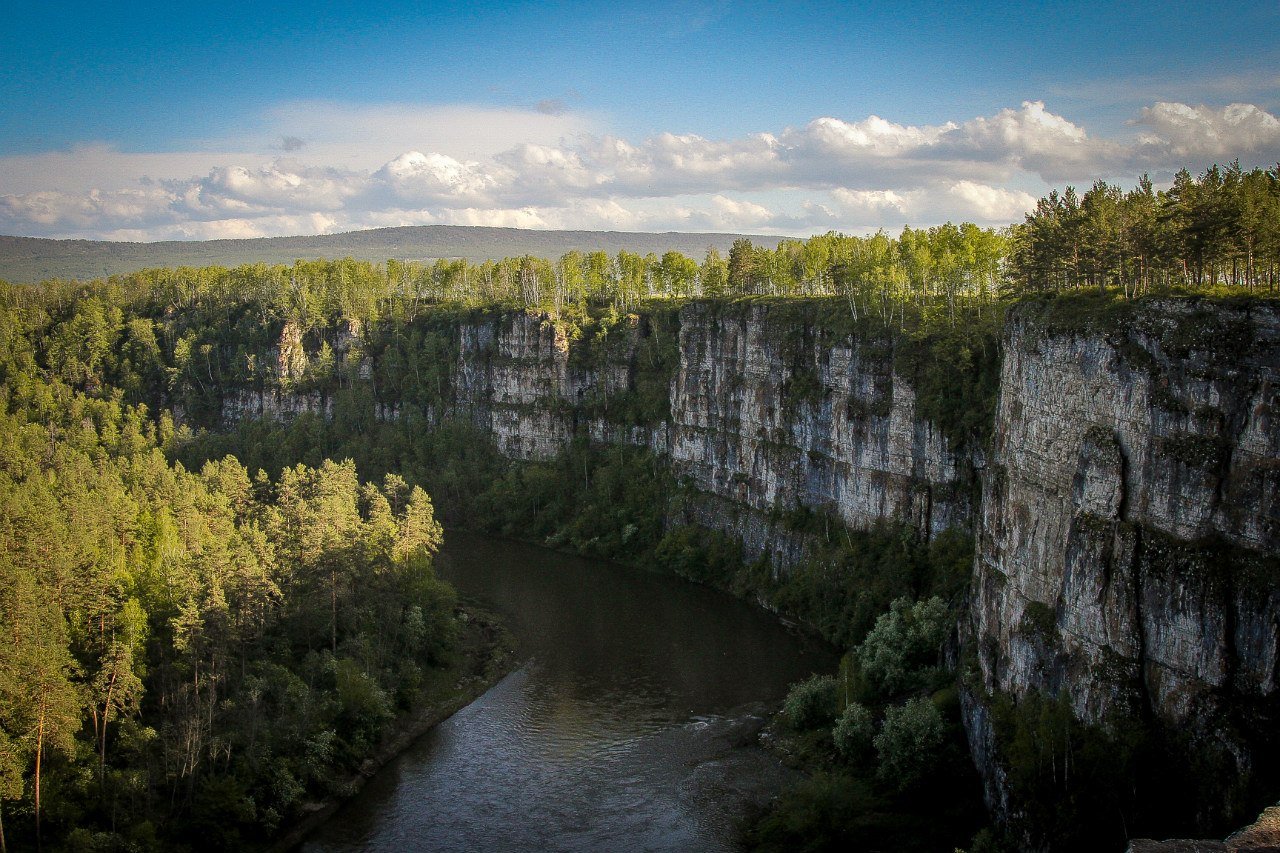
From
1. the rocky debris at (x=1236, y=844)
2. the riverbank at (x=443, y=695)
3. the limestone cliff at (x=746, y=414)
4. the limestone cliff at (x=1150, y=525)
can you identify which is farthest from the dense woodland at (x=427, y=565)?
the rocky debris at (x=1236, y=844)

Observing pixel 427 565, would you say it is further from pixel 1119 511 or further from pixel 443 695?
pixel 1119 511

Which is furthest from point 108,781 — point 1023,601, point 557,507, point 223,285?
point 223,285

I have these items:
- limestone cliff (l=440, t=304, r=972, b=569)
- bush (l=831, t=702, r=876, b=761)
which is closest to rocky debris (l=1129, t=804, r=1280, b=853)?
bush (l=831, t=702, r=876, b=761)

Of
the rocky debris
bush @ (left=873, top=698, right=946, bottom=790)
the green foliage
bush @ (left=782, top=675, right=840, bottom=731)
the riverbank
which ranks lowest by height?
the riverbank

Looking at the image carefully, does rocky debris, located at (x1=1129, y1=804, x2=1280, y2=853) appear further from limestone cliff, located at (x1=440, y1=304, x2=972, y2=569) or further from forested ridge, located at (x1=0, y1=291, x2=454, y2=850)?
limestone cliff, located at (x1=440, y1=304, x2=972, y2=569)

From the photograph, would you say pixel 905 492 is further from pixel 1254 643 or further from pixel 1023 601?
pixel 1254 643

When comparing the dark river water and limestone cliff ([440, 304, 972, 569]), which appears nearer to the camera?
the dark river water

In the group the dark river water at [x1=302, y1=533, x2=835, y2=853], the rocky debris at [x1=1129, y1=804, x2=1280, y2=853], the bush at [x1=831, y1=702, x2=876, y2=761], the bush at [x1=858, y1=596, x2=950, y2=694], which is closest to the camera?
the rocky debris at [x1=1129, y1=804, x2=1280, y2=853]
